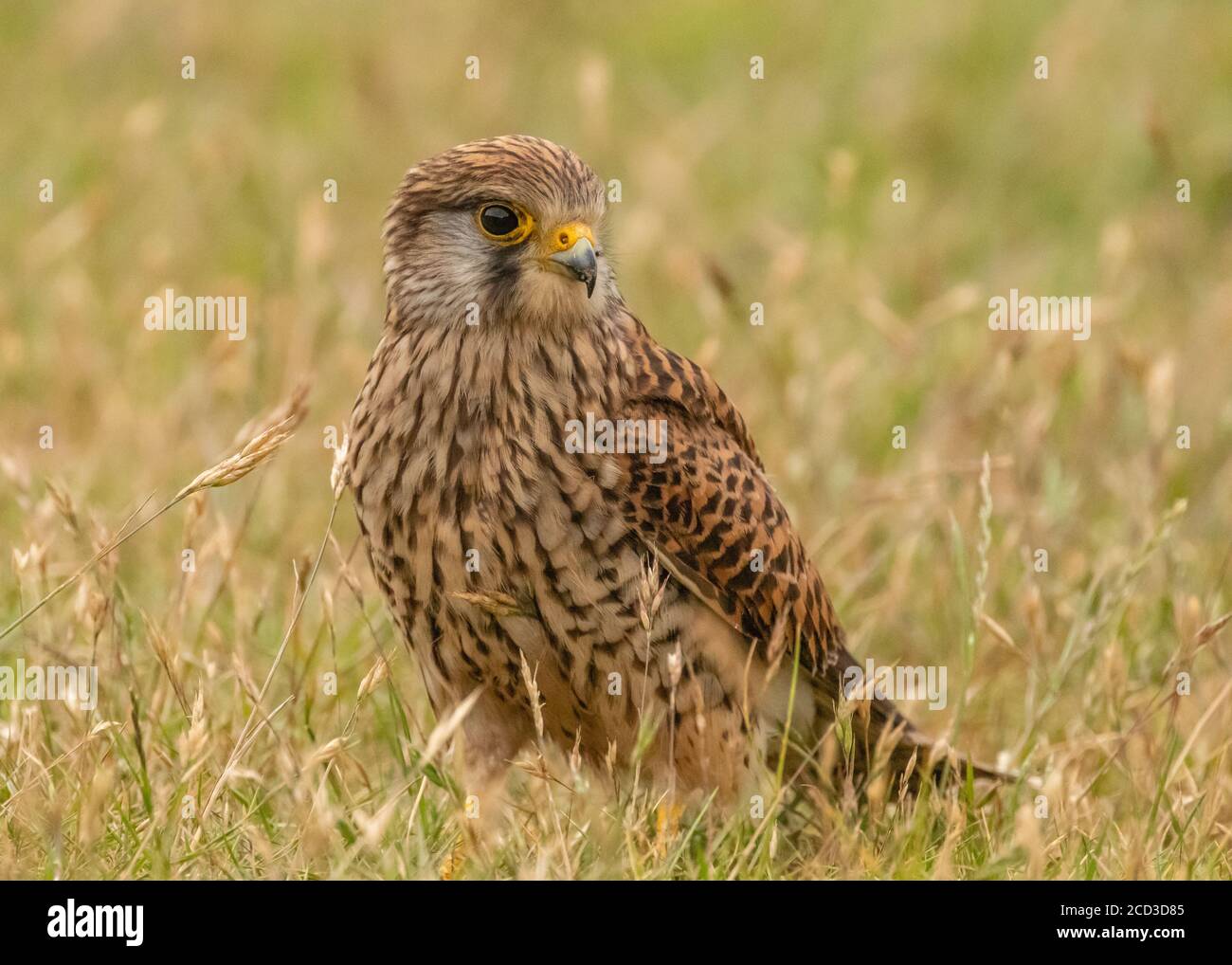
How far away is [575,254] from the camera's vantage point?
4195 mm

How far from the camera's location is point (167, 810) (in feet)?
12.1

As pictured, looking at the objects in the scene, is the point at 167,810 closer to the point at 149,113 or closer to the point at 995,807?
the point at 995,807

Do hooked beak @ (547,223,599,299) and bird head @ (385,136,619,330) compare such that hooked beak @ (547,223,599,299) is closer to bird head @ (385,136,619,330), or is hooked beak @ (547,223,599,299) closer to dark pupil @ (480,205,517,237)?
bird head @ (385,136,619,330)

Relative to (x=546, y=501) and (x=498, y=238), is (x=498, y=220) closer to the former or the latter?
(x=498, y=238)

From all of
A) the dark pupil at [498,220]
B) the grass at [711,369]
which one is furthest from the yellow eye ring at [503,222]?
the grass at [711,369]

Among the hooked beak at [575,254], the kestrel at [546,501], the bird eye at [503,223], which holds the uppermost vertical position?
the bird eye at [503,223]

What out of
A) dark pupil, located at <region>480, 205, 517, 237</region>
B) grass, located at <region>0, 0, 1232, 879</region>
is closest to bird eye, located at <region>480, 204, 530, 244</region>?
dark pupil, located at <region>480, 205, 517, 237</region>

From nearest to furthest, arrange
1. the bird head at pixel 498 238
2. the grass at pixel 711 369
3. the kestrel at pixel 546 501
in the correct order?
the grass at pixel 711 369
the kestrel at pixel 546 501
the bird head at pixel 498 238

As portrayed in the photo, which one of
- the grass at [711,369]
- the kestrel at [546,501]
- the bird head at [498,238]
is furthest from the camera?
the bird head at [498,238]

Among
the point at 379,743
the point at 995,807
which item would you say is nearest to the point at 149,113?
the point at 379,743

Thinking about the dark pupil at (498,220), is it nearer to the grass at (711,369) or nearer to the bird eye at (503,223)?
the bird eye at (503,223)

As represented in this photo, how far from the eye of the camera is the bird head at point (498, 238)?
4273 millimetres

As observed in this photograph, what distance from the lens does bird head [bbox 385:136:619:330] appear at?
427 cm

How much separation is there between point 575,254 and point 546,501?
1.75ft
